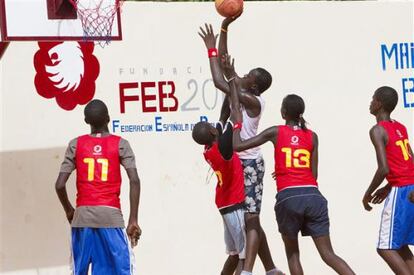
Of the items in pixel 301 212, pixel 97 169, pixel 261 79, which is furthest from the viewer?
pixel 261 79

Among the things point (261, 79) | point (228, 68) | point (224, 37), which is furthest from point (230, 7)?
point (261, 79)

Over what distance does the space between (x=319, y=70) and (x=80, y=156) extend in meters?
3.71

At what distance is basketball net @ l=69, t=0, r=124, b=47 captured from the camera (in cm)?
966

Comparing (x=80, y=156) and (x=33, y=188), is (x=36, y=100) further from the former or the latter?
(x=80, y=156)

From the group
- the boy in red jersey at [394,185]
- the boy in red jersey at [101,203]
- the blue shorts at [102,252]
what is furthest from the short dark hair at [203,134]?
the boy in red jersey at [394,185]

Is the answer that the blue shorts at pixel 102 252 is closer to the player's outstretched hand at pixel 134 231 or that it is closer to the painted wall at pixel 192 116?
the player's outstretched hand at pixel 134 231

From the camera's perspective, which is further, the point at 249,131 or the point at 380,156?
the point at 249,131

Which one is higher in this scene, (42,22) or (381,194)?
(42,22)

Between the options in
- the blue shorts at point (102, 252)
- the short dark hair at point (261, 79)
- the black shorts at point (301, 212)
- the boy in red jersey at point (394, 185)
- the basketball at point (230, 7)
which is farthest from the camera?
the short dark hair at point (261, 79)

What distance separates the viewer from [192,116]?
11219mm

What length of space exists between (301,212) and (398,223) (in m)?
0.94

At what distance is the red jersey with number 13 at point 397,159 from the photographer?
9.59 metres

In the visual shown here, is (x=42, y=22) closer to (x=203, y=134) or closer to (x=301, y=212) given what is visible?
(x=203, y=134)

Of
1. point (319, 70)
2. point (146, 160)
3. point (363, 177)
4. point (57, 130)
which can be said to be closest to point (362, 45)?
point (319, 70)
